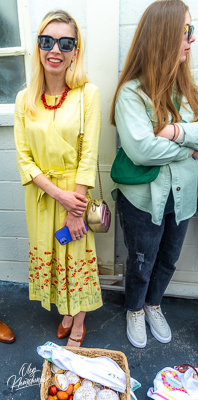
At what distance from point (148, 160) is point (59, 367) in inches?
45.7

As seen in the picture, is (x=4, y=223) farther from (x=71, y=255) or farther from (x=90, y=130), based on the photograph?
(x=90, y=130)

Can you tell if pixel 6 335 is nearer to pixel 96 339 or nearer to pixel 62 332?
pixel 62 332

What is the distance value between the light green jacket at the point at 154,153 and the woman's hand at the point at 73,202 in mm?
273

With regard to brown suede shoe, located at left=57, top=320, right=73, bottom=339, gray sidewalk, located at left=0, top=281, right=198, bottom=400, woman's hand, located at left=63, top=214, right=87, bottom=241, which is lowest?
gray sidewalk, located at left=0, top=281, right=198, bottom=400

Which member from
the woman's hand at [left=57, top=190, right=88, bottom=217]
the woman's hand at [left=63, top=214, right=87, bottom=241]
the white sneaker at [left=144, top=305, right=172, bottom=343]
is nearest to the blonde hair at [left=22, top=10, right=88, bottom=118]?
the woman's hand at [left=57, top=190, right=88, bottom=217]

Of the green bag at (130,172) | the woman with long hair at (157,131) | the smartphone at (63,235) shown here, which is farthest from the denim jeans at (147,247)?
the smartphone at (63,235)

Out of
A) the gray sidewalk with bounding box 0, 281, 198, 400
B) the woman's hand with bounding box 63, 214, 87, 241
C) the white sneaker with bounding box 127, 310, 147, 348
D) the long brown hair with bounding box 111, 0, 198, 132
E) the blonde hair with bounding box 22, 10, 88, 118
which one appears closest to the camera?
the long brown hair with bounding box 111, 0, 198, 132

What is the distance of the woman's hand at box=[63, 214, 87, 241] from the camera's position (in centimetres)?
142

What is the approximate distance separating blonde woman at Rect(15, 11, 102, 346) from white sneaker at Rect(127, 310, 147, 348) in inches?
19.3

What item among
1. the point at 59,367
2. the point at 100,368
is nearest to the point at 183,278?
the point at 100,368

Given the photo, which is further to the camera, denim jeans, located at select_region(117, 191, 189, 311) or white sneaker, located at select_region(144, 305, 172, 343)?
white sneaker, located at select_region(144, 305, 172, 343)

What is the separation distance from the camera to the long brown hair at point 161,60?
1198 millimetres

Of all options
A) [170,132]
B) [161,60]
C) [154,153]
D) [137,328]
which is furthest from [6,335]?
[161,60]

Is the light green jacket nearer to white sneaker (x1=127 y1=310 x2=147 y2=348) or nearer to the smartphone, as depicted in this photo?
the smartphone
